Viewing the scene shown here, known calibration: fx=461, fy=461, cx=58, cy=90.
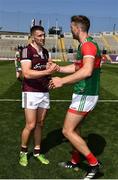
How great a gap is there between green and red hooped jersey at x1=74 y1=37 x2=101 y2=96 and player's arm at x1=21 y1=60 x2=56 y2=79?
42 cm

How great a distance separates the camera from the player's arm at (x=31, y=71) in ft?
22.1

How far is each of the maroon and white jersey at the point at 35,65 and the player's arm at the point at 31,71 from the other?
8cm

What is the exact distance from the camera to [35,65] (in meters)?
7.11

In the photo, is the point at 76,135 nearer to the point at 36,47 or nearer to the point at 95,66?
the point at 95,66

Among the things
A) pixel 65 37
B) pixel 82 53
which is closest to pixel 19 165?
pixel 82 53

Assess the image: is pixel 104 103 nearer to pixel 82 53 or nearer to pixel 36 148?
pixel 36 148

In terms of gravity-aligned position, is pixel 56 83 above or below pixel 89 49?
below

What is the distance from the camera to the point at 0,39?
3319 inches

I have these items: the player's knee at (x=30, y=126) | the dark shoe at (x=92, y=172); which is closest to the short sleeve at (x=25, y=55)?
the player's knee at (x=30, y=126)

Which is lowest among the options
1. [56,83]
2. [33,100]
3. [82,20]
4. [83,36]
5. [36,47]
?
[33,100]

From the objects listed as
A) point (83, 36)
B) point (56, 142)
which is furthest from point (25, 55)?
point (56, 142)

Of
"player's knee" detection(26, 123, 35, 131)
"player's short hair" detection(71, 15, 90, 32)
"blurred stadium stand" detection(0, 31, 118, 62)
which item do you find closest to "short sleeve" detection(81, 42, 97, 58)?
"player's short hair" detection(71, 15, 90, 32)

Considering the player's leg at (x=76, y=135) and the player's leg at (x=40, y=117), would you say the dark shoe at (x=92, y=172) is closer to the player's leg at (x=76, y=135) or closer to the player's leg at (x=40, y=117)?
the player's leg at (x=76, y=135)

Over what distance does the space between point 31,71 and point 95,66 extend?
3.29 feet
